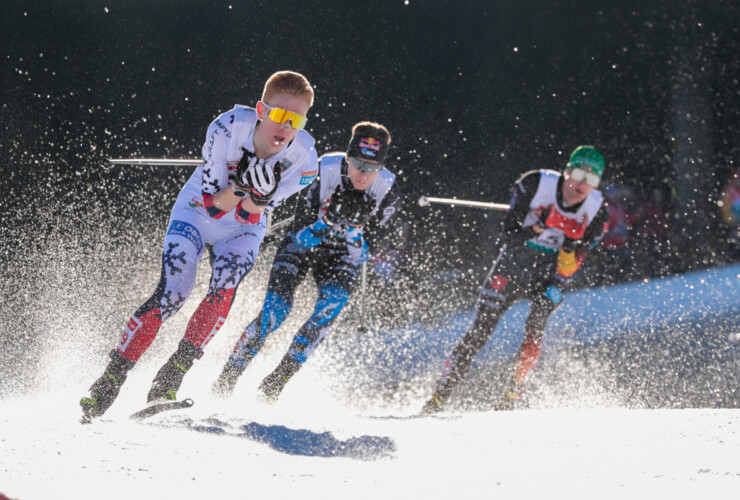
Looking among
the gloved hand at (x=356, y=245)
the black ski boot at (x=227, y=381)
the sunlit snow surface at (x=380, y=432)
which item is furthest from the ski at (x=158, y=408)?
the gloved hand at (x=356, y=245)

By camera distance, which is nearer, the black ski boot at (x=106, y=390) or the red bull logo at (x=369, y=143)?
the black ski boot at (x=106, y=390)

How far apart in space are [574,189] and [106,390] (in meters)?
3.08

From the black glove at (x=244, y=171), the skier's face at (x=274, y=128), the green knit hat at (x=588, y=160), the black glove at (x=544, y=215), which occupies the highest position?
the skier's face at (x=274, y=128)

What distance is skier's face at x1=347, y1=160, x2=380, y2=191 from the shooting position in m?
4.51

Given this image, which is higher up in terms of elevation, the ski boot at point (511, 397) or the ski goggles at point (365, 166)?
the ski goggles at point (365, 166)

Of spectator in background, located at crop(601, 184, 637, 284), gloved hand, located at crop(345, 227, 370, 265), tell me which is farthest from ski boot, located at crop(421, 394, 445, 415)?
spectator in background, located at crop(601, 184, 637, 284)

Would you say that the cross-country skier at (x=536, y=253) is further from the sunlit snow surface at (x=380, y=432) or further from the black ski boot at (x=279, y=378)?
the black ski boot at (x=279, y=378)

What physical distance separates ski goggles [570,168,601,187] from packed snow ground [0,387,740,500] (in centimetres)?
154

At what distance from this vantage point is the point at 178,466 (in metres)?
2.74

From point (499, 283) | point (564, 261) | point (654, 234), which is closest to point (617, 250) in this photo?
point (654, 234)

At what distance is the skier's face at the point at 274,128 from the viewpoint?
381cm

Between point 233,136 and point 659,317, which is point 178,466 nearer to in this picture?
point 233,136

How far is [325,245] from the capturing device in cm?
466

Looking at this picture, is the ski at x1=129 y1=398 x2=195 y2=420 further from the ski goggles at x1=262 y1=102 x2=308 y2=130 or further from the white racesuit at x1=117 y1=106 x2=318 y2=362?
the ski goggles at x1=262 y1=102 x2=308 y2=130
